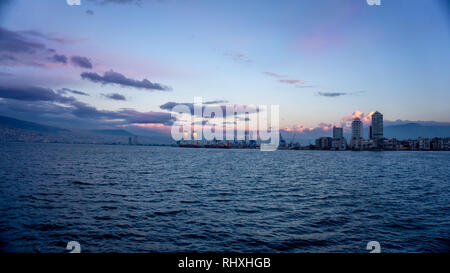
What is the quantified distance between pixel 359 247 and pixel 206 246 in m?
7.32

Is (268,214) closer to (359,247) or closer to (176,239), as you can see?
(359,247)

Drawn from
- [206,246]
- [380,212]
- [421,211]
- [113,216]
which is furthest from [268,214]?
[421,211]

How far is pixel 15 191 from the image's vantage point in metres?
23.2

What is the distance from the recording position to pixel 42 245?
11.2 metres
